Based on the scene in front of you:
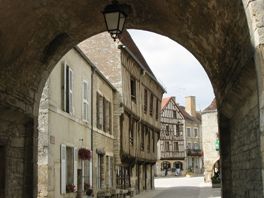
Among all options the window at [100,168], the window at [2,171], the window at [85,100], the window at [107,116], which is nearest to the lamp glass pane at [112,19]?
the window at [2,171]

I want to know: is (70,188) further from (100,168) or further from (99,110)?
(99,110)

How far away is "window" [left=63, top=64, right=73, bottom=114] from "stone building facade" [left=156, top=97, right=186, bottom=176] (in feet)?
165

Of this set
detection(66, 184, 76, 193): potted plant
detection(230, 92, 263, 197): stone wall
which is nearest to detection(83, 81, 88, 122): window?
detection(66, 184, 76, 193): potted plant

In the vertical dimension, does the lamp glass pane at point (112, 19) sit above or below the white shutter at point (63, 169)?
above

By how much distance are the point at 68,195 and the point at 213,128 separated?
82.7 ft

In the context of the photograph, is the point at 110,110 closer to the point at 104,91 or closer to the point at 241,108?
the point at 104,91

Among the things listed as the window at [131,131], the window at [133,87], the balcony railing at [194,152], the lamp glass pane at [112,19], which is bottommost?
the balcony railing at [194,152]

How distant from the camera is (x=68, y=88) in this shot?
14.6 metres

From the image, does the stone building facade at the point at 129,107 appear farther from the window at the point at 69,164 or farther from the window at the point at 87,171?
the window at the point at 69,164

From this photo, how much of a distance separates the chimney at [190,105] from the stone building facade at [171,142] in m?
6.32

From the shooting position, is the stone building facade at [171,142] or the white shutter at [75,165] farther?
the stone building facade at [171,142]

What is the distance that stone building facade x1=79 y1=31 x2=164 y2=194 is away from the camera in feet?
73.9

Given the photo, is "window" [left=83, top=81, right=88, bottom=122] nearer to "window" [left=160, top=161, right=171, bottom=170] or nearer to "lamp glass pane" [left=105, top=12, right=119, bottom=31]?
"lamp glass pane" [left=105, top=12, right=119, bottom=31]

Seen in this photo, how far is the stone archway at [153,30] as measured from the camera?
592 centimetres
